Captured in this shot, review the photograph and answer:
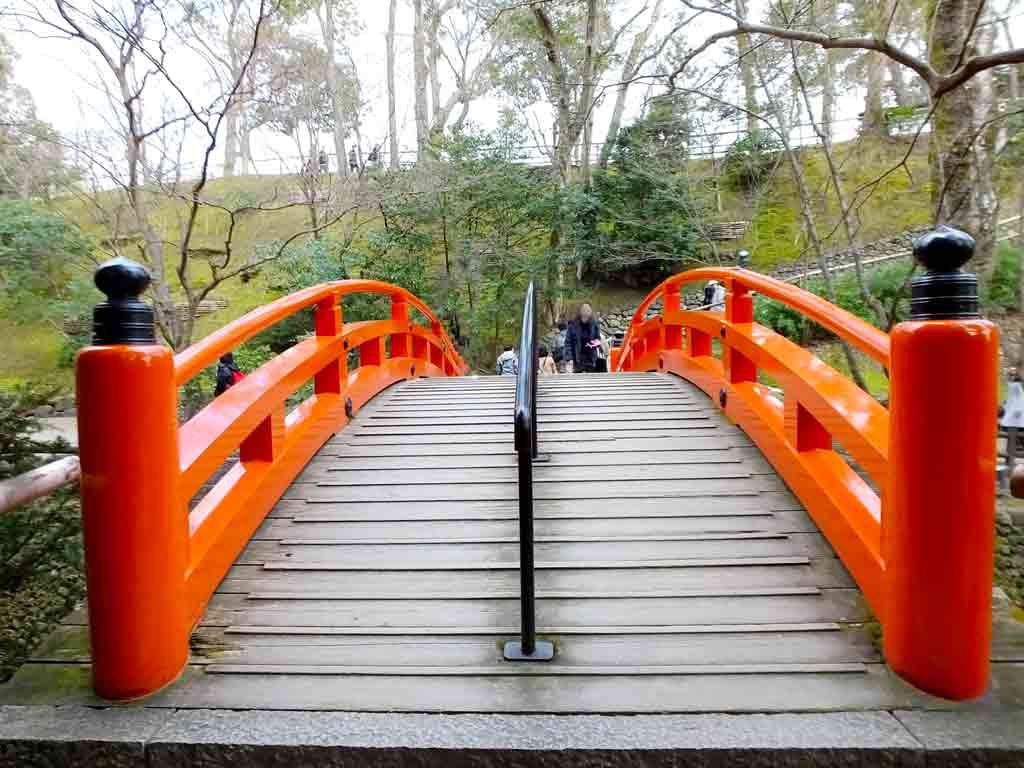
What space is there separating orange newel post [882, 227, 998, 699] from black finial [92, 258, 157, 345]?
209 centimetres

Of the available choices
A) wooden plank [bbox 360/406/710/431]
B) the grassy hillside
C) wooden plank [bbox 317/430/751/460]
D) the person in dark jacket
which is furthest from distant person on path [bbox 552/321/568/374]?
wooden plank [bbox 317/430/751/460]

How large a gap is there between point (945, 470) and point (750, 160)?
17946 mm

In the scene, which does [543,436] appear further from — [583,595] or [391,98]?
[391,98]

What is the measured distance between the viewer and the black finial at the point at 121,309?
6.07 feet

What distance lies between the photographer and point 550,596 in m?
2.30

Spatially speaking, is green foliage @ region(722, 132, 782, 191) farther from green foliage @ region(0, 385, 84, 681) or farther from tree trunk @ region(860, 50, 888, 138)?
green foliage @ region(0, 385, 84, 681)

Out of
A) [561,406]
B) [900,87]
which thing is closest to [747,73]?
[900,87]

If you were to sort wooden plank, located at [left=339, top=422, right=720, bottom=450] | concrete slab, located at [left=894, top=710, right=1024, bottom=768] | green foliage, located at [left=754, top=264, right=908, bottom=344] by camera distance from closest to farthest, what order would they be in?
concrete slab, located at [left=894, top=710, right=1024, bottom=768] → wooden plank, located at [left=339, top=422, right=720, bottom=450] → green foliage, located at [left=754, top=264, right=908, bottom=344]

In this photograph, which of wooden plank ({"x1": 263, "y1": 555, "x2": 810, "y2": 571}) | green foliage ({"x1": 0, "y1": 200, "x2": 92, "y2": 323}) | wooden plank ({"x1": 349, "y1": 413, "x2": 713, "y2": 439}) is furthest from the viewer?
green foliage ({"x1": 0, "y1": 200, "x2": 92, "y2": 323})

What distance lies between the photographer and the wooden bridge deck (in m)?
1.85

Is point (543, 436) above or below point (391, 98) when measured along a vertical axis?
below

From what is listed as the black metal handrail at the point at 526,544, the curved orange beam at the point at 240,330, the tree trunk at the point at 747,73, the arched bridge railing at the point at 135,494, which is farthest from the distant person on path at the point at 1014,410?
the arched bridge railing at the point at 135,494

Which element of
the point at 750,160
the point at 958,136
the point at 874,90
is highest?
the point at 750,160

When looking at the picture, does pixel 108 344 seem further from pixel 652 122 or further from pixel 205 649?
pixel 652 122
